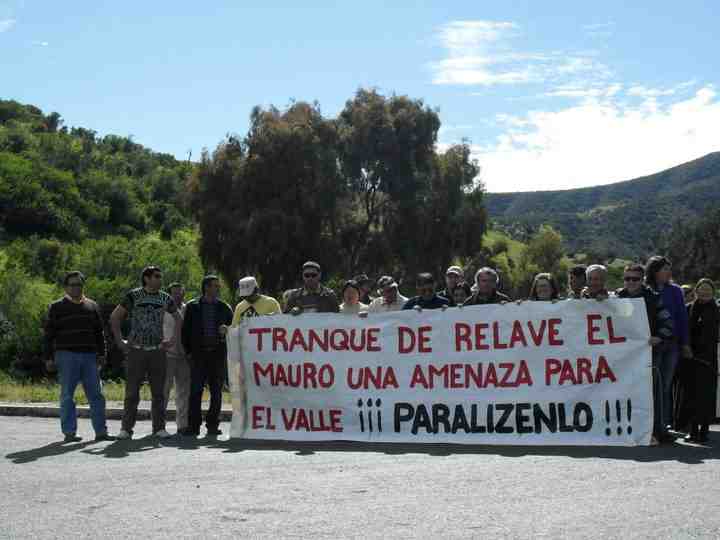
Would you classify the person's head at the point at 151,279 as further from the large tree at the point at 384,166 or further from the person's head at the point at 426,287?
the large tree at the point at 384,166

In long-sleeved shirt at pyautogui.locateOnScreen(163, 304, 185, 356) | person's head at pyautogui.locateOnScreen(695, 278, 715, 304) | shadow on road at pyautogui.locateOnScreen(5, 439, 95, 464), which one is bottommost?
shadow on road at pyautogui.locateOnScreen(5, 439, 95, 464)

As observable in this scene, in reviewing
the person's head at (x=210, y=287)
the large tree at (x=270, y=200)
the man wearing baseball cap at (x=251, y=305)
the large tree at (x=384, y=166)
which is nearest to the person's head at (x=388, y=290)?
the man wearing baseball cap at (x=251, y=305)

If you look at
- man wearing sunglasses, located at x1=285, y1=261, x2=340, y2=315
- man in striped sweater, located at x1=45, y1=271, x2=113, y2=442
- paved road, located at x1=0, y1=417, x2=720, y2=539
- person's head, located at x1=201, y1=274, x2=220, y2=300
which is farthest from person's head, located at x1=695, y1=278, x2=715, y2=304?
man in striped sweater, located at x1=45, y1=271, x2=113, y2=442

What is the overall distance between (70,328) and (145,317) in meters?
0.90

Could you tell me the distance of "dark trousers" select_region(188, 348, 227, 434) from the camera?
38.5 feet

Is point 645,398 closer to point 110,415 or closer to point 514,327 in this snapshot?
point 514,327

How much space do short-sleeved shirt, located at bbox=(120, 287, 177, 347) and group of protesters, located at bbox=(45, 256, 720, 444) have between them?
0.01 meters

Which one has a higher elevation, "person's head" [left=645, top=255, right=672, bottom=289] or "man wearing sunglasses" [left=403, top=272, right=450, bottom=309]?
"person's head" [left=645, top=255, right=672, bottom=289]

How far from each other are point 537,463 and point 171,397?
8.58 metres

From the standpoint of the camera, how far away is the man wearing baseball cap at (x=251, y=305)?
468 inches

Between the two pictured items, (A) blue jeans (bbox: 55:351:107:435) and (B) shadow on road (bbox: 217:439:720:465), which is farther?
(A) blue jeans (bbox: 55:351:107:435)

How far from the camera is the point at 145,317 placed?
38.2ft

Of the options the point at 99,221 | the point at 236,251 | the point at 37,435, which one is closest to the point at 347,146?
the point at 236,251

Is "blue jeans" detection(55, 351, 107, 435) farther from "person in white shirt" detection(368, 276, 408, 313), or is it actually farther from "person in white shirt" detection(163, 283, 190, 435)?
"person in white shirt" detection(368, 276, 408, 313)
